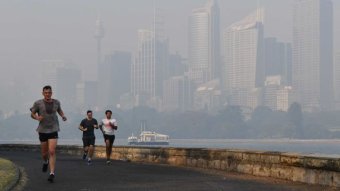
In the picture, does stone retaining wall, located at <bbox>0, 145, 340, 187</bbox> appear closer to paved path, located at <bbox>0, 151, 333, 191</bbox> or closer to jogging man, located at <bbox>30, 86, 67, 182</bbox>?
paved path, located at <bbox>0, 151, 333, 191</bbox>

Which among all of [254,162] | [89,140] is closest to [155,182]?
[254,162]

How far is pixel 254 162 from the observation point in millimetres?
15406

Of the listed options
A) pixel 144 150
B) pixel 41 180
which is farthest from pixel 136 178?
pixel 144 150

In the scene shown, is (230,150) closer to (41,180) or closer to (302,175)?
(302,175)

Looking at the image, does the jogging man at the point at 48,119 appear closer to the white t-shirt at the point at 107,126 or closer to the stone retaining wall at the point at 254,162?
the stone retaining wall at the point at 254,162

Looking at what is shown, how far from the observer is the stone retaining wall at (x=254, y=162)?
12203 millimetres

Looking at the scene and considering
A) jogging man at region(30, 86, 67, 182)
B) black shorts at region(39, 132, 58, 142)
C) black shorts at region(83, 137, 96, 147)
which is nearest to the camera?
jogging man at region(30, 86, 67, 182)

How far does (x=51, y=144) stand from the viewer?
13.3 metres

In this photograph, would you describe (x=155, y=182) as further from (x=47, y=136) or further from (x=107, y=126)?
(x=107, y=126)

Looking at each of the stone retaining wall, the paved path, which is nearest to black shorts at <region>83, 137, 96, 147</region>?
the stone retaining wall

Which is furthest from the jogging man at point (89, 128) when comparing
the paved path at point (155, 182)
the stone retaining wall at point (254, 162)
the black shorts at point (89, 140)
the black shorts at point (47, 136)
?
the black shorts at point (47, 136)

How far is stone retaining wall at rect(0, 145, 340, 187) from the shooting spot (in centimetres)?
1220

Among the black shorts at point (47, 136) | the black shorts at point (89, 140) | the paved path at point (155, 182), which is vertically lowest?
the paved path at point (155, 182)

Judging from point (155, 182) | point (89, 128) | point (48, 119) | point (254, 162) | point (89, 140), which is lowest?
point (155, 182)
